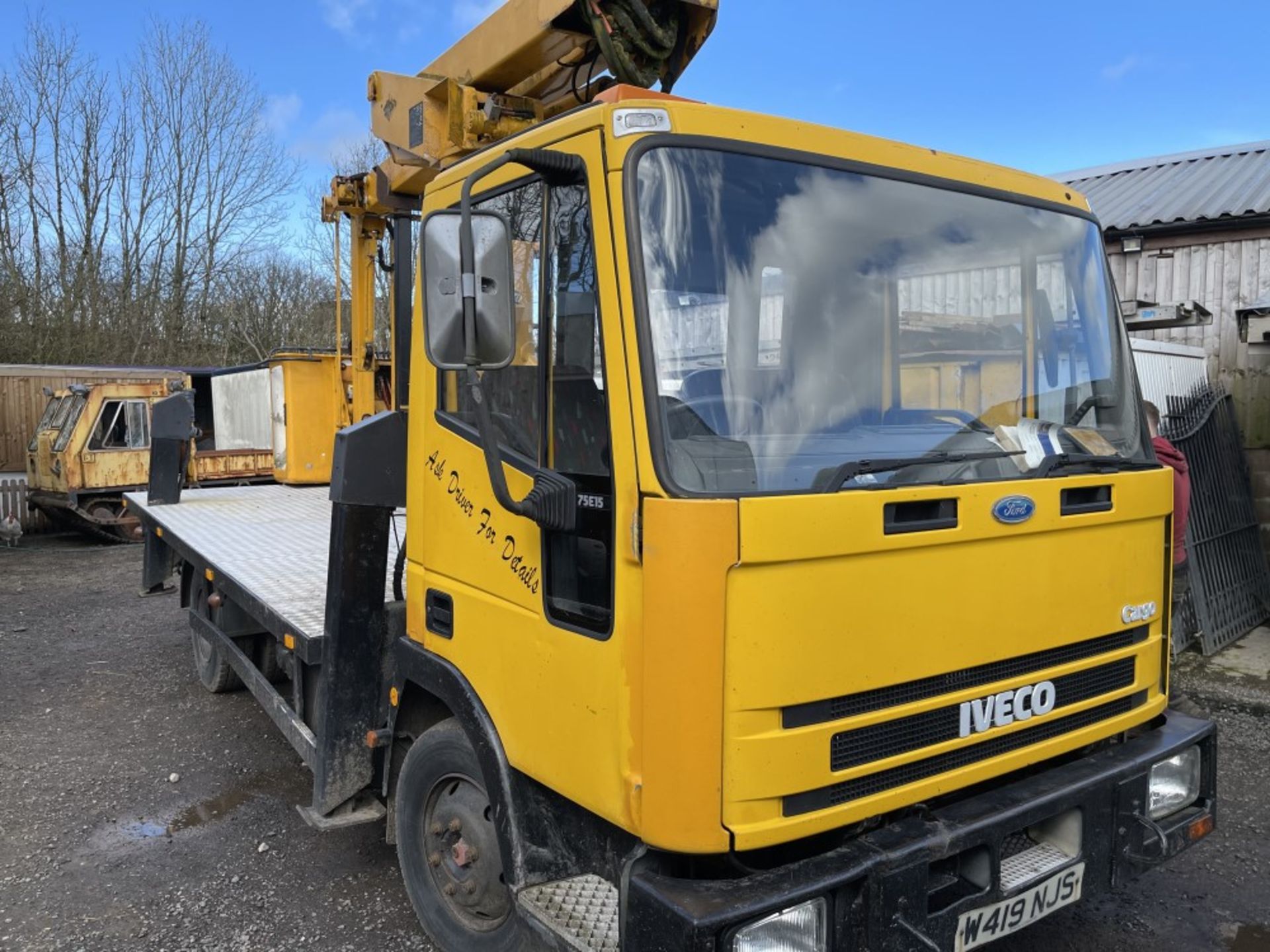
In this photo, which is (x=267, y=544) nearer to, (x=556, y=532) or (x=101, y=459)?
(x=556, y=532)

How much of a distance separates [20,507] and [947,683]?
16.4 meters

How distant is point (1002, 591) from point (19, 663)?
7.61m

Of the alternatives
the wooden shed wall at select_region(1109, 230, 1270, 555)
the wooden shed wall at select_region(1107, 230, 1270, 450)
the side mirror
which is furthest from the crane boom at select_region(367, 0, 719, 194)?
the wooden shed wall at select_region(1107, 230, 1270, 450)

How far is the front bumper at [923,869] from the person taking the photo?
1952mm

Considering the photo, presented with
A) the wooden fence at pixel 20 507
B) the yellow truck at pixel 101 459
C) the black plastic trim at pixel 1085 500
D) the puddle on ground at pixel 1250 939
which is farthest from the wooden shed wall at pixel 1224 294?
the wooden fence at pixel 20 507

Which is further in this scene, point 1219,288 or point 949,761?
point 1219,288

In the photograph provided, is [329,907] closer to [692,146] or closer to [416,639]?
[416,639]

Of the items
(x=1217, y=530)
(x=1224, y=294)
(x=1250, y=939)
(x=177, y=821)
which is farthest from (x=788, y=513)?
(x=1224, y=294)

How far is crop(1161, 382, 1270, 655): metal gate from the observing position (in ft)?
22.1

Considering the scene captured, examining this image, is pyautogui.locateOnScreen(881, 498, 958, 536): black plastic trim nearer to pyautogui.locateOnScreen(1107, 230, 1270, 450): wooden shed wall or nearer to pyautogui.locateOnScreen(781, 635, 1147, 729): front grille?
pyautogui.locateOnScreen(781, 635, 1147, 729): front grille

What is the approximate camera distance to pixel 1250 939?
3.29 meters

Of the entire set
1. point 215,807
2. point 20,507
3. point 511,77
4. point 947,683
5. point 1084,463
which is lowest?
point 215,807

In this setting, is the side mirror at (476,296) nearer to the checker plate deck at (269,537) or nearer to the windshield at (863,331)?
the windshield at (863,331)

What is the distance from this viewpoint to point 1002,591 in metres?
2.34
